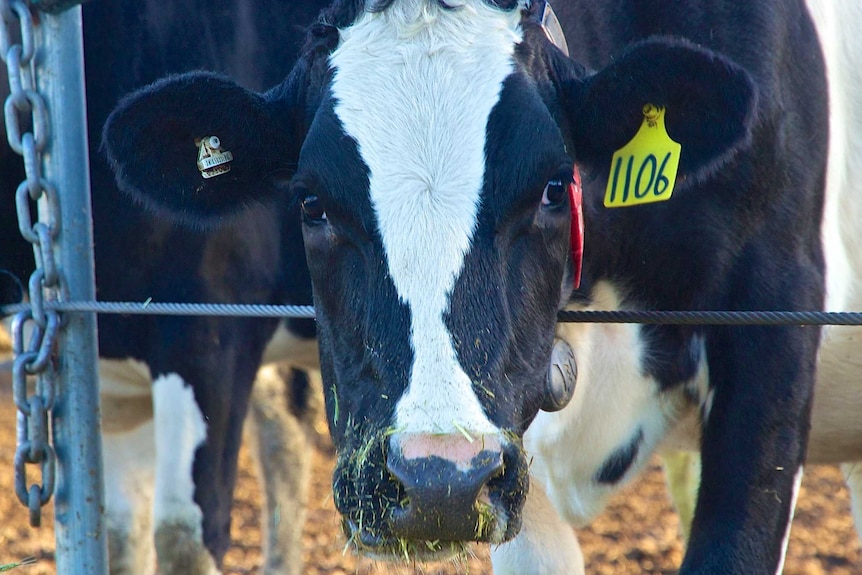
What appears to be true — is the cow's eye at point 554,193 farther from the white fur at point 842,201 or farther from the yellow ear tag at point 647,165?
the white fur at point 842,201

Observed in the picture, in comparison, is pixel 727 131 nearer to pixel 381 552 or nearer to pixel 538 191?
pixel 538 191

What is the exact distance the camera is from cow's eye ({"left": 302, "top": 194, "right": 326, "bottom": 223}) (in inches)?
79.1

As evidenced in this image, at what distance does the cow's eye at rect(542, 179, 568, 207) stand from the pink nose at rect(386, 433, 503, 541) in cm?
50

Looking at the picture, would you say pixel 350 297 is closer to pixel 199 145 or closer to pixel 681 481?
pixel 199 145

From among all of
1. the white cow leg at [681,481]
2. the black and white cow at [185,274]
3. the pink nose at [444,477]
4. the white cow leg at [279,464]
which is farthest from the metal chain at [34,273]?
the white cow leg at [681,481]

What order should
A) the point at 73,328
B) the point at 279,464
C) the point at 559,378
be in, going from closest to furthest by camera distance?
the point at 73,328 → the point at 559,378 → the point at 279,464

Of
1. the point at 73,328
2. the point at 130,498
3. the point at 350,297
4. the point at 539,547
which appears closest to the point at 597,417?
the point at 539,547

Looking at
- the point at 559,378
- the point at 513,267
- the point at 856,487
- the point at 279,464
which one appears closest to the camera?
the point at 513,267

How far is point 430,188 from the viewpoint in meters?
1.87

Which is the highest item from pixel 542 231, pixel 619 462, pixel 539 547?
pixel 542 231

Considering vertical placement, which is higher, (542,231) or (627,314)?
(542,231)

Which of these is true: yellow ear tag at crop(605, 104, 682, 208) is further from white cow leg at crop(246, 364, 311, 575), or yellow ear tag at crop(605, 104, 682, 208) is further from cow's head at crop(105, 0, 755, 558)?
white cow leg at crop(246, 364, 311, 575)

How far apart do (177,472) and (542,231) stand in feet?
5.74

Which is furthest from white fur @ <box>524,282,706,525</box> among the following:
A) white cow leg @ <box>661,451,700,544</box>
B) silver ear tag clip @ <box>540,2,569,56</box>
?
white cow leg @ <box>661,451,700,544</box>
